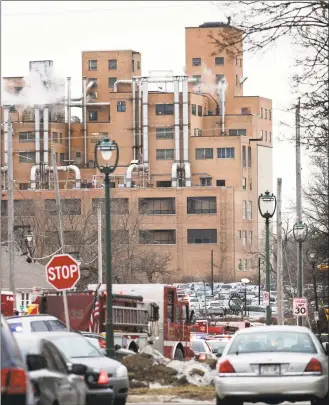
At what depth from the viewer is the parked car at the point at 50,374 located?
1528 cm

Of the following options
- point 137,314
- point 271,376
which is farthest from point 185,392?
point 137,314

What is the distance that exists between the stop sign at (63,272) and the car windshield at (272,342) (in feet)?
28.3

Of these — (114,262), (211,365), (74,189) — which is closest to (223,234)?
(74,189)

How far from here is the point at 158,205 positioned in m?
146

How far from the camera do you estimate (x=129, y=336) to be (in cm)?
4044

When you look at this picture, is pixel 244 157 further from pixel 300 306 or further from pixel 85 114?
pixel 300 306

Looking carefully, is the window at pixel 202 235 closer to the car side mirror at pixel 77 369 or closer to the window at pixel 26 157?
the window at pixel 26 157

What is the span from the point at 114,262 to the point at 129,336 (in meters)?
59.9

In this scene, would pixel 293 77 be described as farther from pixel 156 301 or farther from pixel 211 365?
pixel 156 301

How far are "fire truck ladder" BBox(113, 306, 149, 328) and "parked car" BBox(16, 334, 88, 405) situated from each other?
2175cm

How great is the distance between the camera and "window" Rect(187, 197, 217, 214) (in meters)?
145

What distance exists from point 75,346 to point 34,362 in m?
7.14

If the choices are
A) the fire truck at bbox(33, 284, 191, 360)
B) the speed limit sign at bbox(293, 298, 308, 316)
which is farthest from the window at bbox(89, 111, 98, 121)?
the fire truck at bbox(33, 284, 191, 360)

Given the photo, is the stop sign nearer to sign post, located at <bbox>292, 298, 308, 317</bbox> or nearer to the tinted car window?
the tinted car window
